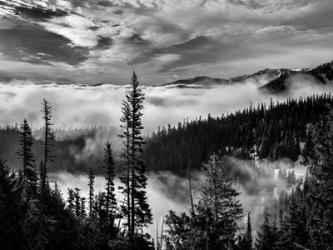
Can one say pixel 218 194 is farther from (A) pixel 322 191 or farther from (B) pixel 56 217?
(B) pixel 56 217

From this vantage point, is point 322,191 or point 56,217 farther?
point 56,217

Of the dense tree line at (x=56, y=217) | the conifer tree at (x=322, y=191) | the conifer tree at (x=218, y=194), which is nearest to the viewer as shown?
the conifer tree at (x=322, y=191)

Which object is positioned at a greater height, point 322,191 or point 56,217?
point 322,191

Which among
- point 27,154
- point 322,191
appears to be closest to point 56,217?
point 27,154

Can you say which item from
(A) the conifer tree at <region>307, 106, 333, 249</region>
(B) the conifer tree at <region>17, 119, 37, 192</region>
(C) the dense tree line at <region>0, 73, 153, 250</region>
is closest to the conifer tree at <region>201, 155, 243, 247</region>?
(C) the dense tree line at <region>0, 73, 153, 250</region>

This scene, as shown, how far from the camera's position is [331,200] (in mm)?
16344

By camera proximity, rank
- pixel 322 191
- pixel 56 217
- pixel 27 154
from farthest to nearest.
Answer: pixel 27 154 < pixel 56 217 < pixel 322 191

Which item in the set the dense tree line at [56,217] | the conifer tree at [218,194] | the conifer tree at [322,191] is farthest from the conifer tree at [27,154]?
the conifer tree at [322,191]

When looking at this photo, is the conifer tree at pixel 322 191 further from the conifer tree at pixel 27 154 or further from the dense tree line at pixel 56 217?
the conifer tree at pixel 27 154

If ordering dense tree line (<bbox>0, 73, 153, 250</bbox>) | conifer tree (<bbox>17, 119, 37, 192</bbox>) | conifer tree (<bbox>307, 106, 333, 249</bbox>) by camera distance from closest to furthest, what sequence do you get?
conifer tree (<bbox>307, 106, 333, 249</bbox>), dense tree line (<bbox>0, 73, 153, 250</bbox>), conifer tree (<bbox>17, 119, 37, 192</bbox>)

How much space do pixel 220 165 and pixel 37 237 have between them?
13907mm

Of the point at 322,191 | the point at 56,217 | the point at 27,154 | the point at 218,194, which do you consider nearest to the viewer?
the point at 322,191

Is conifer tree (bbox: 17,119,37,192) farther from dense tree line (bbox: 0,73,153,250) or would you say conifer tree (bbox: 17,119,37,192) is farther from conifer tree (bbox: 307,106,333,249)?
conifer tree (bbox: 307,106,333,249)

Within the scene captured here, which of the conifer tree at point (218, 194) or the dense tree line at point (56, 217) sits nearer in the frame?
the dense tree line at point (56, 217)
